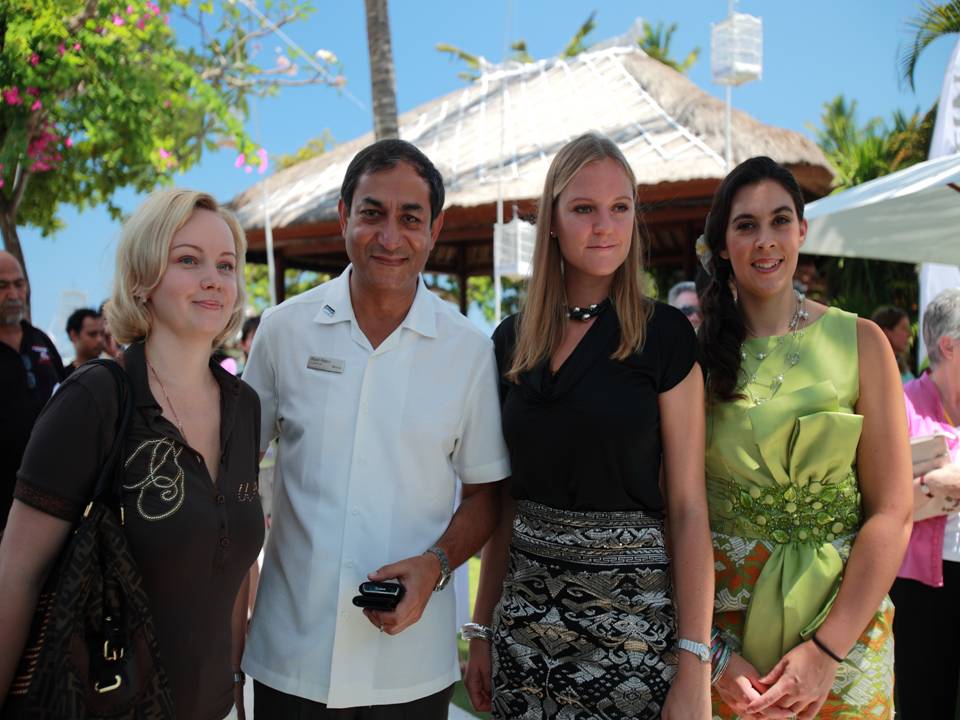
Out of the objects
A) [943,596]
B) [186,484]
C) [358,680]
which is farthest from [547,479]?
[943,596]

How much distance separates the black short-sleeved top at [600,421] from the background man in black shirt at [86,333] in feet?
19.8

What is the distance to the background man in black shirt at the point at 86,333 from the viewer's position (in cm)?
719

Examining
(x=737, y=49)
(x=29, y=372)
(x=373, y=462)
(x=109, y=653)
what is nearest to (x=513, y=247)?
(x=737, y=49)

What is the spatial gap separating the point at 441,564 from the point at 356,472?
14.6 inches

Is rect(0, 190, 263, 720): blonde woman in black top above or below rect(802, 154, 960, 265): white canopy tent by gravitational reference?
below

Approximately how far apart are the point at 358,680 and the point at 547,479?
2.60 ft

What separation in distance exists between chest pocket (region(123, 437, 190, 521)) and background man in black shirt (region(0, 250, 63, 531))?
302cm

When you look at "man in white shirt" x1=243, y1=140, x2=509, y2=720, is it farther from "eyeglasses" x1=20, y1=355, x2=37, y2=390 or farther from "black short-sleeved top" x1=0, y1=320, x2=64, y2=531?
"eyeglasses" x1=20, y1=355, x2=37, y2=390

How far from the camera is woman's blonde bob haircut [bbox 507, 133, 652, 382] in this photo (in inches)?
94.3

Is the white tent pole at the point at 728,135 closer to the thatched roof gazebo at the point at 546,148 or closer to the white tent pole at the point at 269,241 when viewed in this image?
the thatched roof gazebo at the point at 546,148

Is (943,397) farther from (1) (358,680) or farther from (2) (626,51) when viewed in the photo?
(2) (626,51)

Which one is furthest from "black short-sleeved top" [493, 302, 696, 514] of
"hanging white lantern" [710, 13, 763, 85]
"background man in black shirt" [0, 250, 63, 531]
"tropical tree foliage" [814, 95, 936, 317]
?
"tropical tree foliage" [814, 95, 936, 317]

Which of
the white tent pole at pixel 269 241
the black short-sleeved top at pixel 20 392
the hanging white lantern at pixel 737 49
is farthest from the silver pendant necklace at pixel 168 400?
the white tent pole at pixel 269 241

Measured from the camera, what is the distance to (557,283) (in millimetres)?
2525
